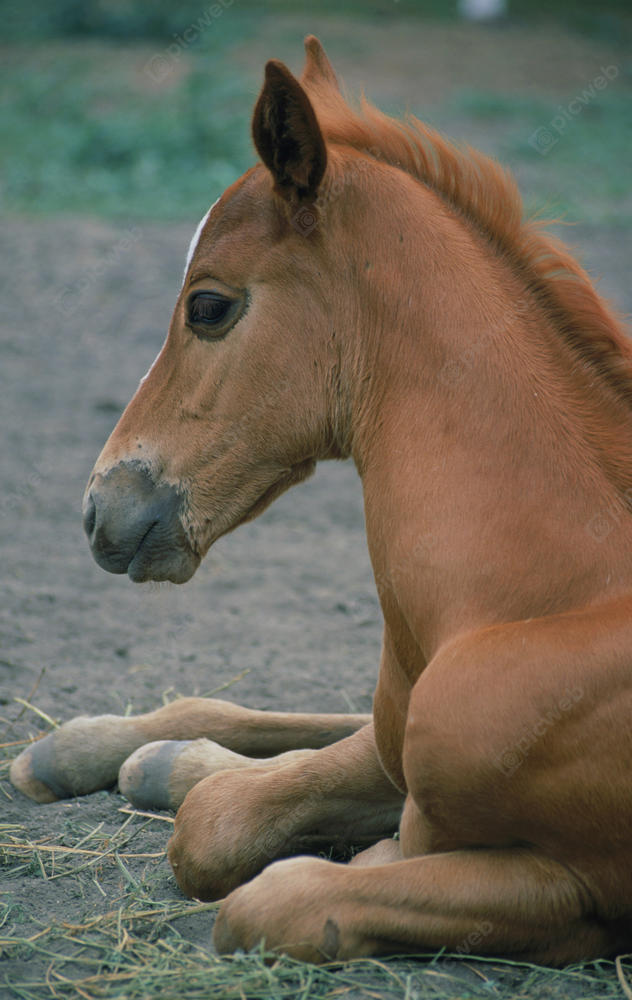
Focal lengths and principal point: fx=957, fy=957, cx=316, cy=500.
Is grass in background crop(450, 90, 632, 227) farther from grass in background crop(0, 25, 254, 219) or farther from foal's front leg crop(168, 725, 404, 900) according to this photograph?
foal's front leg crop(168, 725, 404, 900)

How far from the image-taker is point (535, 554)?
7.34ft

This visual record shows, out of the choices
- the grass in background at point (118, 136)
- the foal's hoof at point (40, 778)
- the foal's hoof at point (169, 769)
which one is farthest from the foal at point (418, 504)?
the grass in background at point (118, 136)

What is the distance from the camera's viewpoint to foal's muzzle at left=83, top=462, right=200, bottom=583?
2648 mm

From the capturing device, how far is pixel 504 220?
8.45 feet

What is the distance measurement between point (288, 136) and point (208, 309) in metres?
0.49

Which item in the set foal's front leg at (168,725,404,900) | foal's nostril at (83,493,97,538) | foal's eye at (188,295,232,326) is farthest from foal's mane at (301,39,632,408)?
foal's front leg at (168,725,404,900)

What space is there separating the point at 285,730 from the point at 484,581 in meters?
1.50

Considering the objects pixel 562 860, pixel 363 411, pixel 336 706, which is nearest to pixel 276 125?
pixel 363 411

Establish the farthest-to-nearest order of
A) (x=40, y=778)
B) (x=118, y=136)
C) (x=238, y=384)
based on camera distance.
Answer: (x=118, y=136) < (x=40, y=778) < (x=238, y=384)

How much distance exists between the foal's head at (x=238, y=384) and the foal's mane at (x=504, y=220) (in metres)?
0.34

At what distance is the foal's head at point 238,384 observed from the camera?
2496 millimetres

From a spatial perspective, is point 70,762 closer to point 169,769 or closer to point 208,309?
point 169,769

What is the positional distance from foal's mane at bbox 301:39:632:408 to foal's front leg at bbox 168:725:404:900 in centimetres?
Result: 136

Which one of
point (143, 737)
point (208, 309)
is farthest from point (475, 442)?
point (143, 737)
